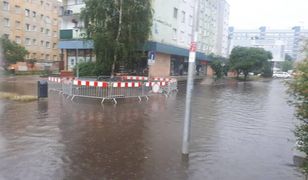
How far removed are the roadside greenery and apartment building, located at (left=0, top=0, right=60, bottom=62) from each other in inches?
2185

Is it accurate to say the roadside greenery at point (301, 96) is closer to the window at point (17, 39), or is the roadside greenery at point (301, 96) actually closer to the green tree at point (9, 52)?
the green tree at point (9, 52)

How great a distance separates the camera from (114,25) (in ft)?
85.7

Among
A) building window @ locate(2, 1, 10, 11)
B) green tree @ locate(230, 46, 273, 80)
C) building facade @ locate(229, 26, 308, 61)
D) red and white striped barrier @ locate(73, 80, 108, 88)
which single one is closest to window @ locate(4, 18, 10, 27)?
building window @ locate(2, 1, 10, 11)

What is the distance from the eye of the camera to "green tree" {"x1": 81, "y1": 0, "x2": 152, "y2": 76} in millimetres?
25388

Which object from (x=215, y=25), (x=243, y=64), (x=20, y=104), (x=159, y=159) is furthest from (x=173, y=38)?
(x=159, y=159)

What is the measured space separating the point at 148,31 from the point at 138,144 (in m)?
20.7

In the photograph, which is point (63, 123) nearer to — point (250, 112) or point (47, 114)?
point (47, 114)

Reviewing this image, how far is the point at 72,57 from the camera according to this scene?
41.4m

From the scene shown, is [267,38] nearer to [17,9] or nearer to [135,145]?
[17,9]

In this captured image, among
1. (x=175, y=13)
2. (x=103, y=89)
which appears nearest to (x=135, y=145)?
(x=103, y=89)

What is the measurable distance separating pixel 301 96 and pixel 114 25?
887 inches

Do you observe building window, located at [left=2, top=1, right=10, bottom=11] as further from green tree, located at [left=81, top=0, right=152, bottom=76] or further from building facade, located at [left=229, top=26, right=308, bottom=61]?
building facade, located at [left=229, top=26, right=308, bottom=61]

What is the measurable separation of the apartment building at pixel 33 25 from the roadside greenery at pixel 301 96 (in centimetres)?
5550

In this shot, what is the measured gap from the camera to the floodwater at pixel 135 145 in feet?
20.9
